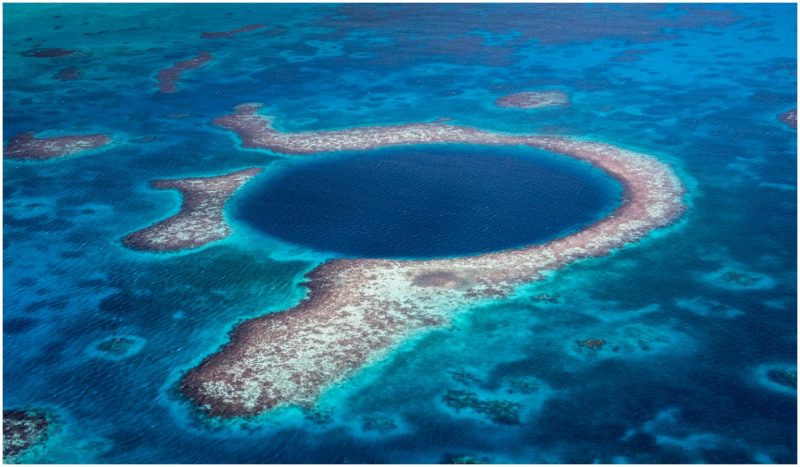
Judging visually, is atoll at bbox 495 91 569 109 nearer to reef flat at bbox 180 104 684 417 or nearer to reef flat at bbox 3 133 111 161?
reef flat at bbox 180 104 684 417

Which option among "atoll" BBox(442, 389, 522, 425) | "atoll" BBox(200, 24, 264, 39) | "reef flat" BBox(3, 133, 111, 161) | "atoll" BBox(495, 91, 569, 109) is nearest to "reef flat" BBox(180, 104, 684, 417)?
"atoll" BBox(442, 389, 522, 425)

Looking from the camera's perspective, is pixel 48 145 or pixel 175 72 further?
pixel 175 72

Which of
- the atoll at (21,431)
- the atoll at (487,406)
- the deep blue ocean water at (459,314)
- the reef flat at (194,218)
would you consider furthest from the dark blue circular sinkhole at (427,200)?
the atoll at (21,431)

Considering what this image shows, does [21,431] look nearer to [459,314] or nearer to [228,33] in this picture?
[459,314]

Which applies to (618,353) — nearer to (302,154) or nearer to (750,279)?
(750,279)

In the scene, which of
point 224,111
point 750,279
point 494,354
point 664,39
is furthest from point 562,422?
point 664,39

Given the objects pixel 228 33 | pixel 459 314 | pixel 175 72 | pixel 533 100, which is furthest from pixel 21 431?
pixel 228 33
